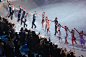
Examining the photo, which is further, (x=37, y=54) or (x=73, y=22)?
(x=73, y=22)

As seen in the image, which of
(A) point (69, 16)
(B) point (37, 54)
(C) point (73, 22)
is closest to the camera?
(B) point (37, 54)

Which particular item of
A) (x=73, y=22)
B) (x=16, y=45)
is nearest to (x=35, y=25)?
(x=73, y=22)

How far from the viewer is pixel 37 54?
66.7 inches

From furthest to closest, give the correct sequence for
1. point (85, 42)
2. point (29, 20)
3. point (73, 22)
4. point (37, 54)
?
1. point (29, 20)
2. point (73, 22)
3. point (85, 42)
4. point (37, 54)

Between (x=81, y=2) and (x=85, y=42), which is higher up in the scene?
(x=81, y=2)

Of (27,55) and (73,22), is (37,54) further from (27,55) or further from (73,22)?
(73,22)

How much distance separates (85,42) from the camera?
3557mm

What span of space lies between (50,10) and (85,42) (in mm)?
3267

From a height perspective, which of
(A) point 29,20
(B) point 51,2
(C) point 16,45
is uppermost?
(B) point 51,2

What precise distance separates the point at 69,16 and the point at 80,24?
90 cm

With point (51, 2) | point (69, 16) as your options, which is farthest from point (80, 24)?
point (51, 2)

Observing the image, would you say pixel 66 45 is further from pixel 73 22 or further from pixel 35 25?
pixel 35 25

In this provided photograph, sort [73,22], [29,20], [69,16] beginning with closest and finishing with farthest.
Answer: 1. [73,22]
2. [69,16]
3. [29,20]

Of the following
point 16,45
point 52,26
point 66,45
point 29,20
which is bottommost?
point 66,45
